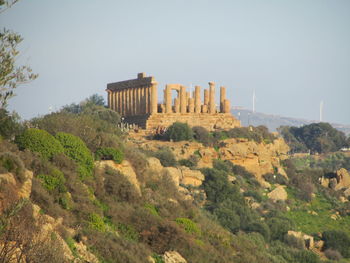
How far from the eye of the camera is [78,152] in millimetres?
32031

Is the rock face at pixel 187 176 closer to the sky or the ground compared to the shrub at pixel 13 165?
closer to the ground

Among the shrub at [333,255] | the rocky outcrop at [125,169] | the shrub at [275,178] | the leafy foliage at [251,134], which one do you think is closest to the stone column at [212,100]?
the leafy foliage at [251,134]

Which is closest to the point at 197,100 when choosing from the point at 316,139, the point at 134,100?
the point at 134,100

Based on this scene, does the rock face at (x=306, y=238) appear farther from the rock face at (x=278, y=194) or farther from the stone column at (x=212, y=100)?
the stone column at (x=212, y=100)

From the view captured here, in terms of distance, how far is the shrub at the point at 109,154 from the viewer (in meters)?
35.1

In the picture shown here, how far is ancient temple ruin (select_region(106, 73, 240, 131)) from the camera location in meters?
65.5

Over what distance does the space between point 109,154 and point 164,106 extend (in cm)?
3296

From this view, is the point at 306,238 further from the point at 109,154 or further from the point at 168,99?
the point at 168,99

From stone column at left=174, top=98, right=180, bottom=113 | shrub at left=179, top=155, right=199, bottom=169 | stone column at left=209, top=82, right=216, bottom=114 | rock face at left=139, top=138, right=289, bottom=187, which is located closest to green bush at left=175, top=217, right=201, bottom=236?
rock face at left=139, top=138, right=289, bottom=187

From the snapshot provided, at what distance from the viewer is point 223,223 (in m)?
47.7

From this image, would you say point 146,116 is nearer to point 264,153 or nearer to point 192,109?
point 192,109

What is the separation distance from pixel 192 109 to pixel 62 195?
42823 mm

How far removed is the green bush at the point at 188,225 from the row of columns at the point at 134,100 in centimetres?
3210

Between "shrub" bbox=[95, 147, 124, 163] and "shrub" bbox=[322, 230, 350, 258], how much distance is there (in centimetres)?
2120
